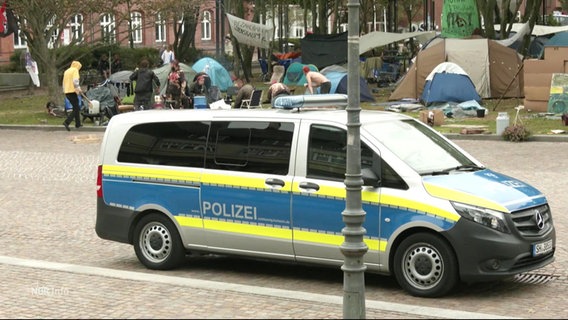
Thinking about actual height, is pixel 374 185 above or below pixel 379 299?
above

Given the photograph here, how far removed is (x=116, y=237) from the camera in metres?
11.0

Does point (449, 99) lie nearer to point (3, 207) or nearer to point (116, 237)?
point (3, 207)

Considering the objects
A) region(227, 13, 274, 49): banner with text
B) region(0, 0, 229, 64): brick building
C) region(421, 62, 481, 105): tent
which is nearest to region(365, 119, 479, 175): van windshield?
region(421, 62, 481, 105): tent

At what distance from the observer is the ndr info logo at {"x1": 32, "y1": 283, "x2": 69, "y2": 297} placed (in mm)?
9523

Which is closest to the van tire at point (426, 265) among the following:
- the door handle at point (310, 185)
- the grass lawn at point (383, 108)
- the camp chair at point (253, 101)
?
the door handle at point (310, 185)

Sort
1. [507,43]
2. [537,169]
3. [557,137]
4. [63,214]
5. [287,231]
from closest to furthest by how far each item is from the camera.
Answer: [287,231] → [63,214] → [537,169] → [557,137] → [507,43]

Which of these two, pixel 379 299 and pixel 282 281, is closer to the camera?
pixel 379 299

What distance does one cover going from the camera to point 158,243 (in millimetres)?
10727

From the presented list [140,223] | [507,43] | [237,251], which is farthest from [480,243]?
[507,43]

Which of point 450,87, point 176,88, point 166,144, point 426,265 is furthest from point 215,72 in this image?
point 426,265

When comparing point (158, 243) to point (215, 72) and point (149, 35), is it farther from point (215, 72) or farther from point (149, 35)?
point (149, 35)

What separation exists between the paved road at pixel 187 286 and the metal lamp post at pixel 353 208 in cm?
84

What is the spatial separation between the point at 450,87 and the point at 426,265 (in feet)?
71.4

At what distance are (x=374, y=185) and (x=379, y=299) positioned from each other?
1.00 meters
